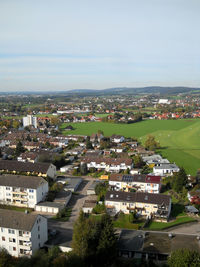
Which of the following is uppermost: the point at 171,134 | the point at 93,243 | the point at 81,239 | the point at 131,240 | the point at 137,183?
the point at 171,134

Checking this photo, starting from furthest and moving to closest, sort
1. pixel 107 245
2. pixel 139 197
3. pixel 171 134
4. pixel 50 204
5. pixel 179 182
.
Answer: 1. pixel 171 134
2. pixel 179 182
3. pixel 50 204
4. pixel 139 197
5. pixel 107 245

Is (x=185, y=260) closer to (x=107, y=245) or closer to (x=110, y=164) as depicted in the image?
(x=107, y=245)

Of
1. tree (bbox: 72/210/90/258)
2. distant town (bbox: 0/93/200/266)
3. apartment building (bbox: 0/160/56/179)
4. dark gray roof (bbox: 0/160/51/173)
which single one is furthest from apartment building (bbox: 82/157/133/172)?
tree (bbox: 72/210/90/258)

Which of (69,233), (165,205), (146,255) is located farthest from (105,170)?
(146,255)

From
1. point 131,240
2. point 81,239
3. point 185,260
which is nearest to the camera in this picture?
point 185,260

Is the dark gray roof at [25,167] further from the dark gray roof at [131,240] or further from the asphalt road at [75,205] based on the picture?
the dark gray roof at [131,240]

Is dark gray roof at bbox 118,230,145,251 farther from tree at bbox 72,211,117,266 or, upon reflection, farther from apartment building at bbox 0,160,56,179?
apartment building at bbox 0,160,56,179

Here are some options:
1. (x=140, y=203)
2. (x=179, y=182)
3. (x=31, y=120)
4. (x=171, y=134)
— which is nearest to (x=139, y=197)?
(x=140, y=203)

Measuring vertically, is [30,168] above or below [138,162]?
above
